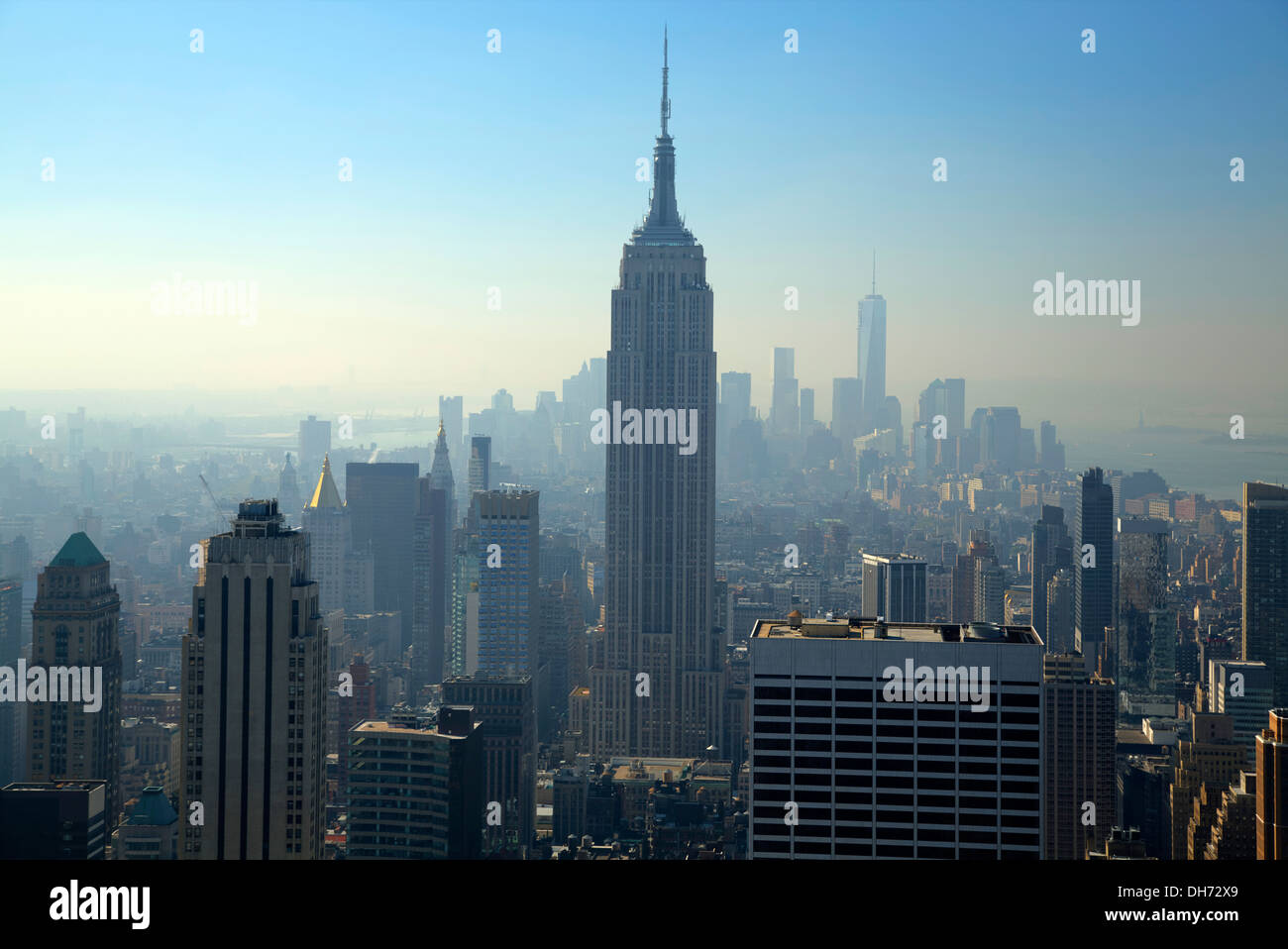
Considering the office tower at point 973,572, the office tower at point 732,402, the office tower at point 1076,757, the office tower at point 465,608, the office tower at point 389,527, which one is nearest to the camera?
the office tower at point 1076,757

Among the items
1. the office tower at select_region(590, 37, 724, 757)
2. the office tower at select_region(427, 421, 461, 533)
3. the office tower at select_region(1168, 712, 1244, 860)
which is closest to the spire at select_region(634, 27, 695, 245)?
the office tower at select_region(590, 37, 724, 757)

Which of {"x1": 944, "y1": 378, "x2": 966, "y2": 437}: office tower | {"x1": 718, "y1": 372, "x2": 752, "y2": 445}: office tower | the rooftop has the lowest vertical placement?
the rooftop

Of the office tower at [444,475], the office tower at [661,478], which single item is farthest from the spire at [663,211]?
the office tower at [444,475]

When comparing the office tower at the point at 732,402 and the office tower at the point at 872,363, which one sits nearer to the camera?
the office tower at the point at 872,363

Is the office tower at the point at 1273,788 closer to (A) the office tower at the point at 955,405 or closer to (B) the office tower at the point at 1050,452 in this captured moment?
(B) the office tower at the point at 1050,452

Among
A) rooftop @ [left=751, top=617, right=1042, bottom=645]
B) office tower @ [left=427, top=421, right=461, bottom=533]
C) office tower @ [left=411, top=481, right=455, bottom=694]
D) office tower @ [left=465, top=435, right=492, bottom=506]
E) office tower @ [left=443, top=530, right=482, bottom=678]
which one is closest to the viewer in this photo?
rooftop @ [left=751, top=617, right=1042, bottom=645]

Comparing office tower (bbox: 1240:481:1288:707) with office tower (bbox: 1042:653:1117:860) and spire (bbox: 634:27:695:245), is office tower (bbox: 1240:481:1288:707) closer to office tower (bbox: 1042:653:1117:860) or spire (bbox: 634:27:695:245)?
office tower (bbox: 1042:653:1117:860)

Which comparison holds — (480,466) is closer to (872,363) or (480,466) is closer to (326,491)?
(326,491)

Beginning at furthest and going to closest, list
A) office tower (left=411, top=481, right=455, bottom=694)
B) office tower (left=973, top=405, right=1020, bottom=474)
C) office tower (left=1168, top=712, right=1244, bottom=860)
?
office tower (left=411, top=481, right=455, bottom=694)
office tower (left=973, top=405, right=1020, bottom=474)
office tower (left=1168, top=712, right=1244, bottom=860)
